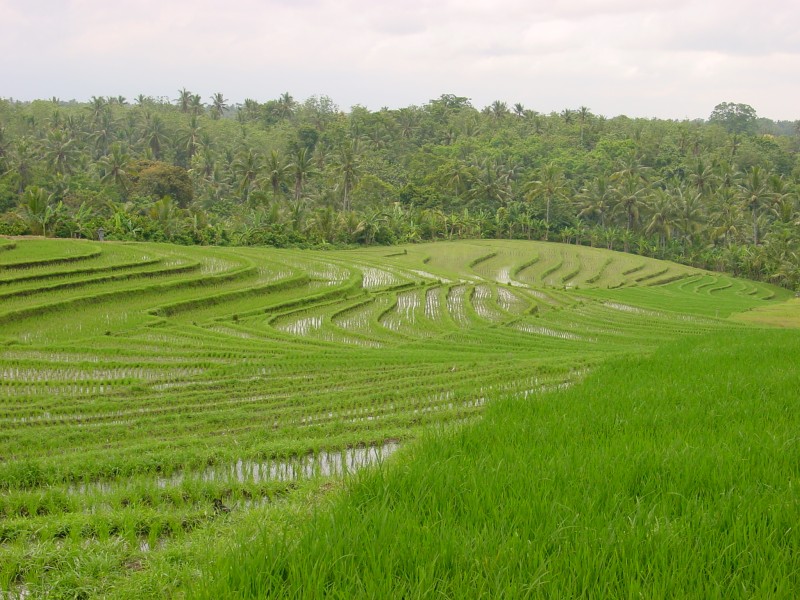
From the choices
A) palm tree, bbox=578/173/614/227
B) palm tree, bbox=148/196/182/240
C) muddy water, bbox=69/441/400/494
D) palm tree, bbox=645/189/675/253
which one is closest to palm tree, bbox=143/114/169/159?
palm tree, bbox=148/196/182/240

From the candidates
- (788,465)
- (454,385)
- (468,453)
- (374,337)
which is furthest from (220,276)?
(788,465)

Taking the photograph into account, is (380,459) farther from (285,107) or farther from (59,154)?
(285,107)

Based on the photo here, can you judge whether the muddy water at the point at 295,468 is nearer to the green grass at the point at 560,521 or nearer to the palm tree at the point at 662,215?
the green grass at the point at 560,521

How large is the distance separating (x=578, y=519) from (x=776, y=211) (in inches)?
2156

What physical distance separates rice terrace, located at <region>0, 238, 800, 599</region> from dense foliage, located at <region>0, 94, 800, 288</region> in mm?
18066

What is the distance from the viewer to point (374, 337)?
15375 millimetres

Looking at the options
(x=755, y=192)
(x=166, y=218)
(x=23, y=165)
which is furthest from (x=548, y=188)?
(x=23, y=165)

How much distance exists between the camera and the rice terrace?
2.71m

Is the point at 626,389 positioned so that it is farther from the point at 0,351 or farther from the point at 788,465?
the point at 0,351

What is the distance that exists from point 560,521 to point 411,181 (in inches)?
2122

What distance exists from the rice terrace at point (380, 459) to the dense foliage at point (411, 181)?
18.1m

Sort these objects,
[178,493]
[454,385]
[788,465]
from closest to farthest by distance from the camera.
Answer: [788,465], [178,493], [454,385]

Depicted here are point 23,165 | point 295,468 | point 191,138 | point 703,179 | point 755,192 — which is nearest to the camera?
point 295,468

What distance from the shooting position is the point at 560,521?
3.11m
